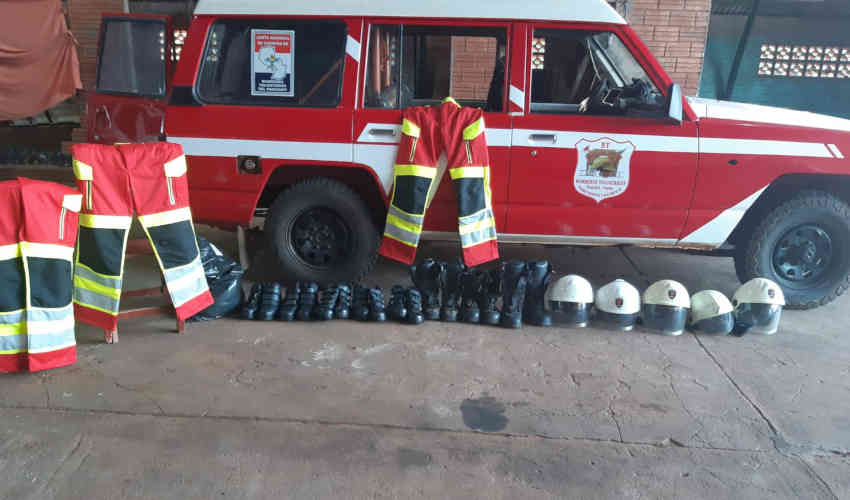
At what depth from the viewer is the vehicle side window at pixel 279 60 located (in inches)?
188

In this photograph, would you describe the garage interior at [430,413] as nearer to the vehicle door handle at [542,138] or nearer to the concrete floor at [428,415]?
the concrete floor at [428,415]

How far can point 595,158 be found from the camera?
4.73m

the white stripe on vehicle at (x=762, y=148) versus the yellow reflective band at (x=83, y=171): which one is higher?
the white stripe on vehicle at (x=762, y=148)

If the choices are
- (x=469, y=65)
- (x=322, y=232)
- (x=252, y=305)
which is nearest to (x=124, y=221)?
(x=252, y=305)

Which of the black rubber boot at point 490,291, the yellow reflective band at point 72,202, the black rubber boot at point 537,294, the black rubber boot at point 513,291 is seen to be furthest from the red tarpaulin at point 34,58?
the black rubber boot at point 537,294

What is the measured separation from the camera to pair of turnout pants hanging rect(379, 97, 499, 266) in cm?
469

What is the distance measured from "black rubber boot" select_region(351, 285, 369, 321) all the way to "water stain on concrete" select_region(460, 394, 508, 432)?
1.36 meters

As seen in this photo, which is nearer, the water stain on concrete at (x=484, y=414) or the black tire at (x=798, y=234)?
the water stain on concrete at (x=484, y=414)

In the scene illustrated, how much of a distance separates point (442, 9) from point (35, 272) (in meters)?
3.28

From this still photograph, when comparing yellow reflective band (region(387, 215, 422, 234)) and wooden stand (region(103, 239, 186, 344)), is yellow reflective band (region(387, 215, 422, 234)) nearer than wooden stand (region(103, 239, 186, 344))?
No

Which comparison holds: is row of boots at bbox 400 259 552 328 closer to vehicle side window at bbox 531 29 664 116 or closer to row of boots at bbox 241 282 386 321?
row of boots at bbox 241 282 386 321

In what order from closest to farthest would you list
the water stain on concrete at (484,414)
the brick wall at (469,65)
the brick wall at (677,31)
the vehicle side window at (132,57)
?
the water stain on concrete at (484,414), the vehicle side window at (132,57), the brick wall at (469,65), the brick wall at (677,31)

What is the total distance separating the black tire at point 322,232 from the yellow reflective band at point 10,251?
183cm

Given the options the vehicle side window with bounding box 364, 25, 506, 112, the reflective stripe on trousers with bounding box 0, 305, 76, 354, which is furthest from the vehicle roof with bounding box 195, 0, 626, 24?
the reflective stripe on trousers with bounding box 0, 305, 76, 354
